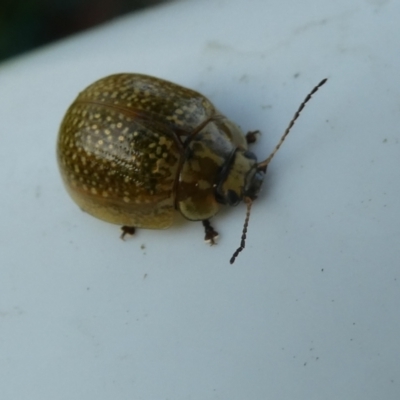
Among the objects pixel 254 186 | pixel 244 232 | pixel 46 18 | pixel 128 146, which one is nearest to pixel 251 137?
pixel 254 186

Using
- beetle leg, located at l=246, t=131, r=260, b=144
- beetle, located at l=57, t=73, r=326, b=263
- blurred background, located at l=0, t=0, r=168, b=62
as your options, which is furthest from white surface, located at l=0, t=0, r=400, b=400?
blurred background, located at l=0, t=0, r=168, b=62

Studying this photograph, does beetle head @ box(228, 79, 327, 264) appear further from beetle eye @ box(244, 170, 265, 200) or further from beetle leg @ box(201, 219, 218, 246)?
beetle leg @ box(201, 219, 218, 246)

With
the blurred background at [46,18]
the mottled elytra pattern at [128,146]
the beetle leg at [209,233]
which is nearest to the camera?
the mottled elytra pattern at [128,146]

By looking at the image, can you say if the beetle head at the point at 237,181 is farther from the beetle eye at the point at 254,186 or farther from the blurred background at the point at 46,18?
the blurred background at the point at 46,18

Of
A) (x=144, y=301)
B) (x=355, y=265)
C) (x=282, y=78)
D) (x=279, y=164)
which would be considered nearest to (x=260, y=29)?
(x=282, y=78)

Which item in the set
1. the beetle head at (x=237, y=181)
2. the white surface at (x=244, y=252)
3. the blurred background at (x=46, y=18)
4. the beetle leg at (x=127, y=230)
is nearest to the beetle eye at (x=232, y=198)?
the beetle head at (x=237, y=181)

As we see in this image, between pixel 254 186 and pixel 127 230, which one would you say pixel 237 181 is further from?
pixel 127 230
